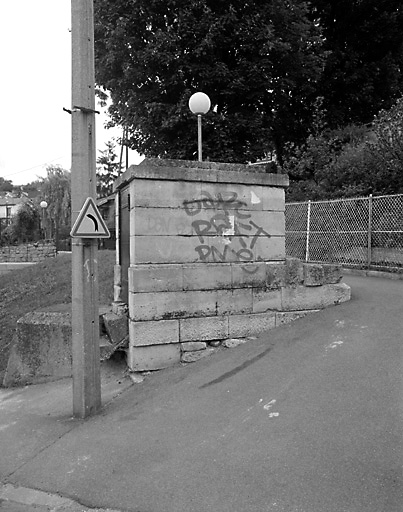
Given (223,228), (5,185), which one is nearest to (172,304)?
(223,228)

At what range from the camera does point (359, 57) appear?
19.3m

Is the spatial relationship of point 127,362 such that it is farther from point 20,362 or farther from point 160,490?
point 160,490

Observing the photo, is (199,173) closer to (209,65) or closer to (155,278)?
(155,278)

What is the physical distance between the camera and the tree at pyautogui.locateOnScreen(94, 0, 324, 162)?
1397 cm

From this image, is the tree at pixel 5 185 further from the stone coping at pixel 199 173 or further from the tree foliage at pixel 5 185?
the stone coping at pixel 199 173

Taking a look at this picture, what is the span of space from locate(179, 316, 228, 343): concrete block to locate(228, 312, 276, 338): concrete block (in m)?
0.11

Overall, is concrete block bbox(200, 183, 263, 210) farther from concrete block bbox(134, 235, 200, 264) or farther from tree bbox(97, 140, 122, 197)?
tree bbox(97, 140, 122, 197)

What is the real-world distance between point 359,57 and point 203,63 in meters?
8.90

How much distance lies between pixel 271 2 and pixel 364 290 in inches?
474

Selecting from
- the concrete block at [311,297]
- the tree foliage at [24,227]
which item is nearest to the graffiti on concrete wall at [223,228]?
the concrete block at [311,297]

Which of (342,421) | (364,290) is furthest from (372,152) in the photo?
(342,421)

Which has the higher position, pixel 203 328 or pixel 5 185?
pixel 5 185

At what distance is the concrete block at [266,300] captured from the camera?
5.68 m

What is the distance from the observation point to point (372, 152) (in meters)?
11.4
